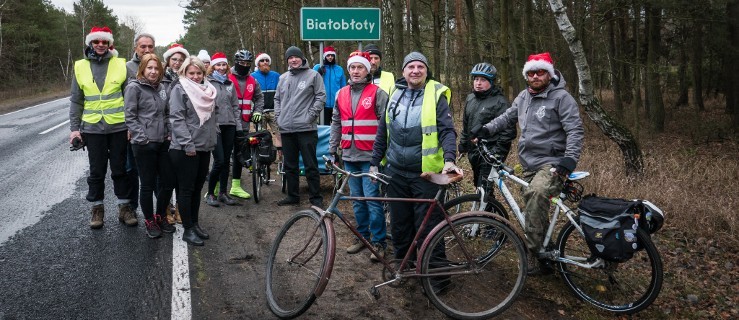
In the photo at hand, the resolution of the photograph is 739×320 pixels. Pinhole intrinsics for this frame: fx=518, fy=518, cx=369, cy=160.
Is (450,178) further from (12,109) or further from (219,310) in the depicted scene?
(12,109)

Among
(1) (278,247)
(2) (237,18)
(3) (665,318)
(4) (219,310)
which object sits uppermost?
(2) (237,18)

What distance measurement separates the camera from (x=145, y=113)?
17.7 feet

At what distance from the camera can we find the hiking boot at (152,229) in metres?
5.55

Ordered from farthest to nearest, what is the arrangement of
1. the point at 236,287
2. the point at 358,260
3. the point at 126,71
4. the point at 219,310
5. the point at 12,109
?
1. the point at 12,109
2. the point at 126,71
3. the point at 358,260
4. the point at 236,287
5. the point at 219,310

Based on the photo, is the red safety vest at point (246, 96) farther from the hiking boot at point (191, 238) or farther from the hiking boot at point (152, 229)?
the hiking boot at point (191, 238)

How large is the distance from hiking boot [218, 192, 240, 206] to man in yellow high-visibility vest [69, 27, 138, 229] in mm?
1563

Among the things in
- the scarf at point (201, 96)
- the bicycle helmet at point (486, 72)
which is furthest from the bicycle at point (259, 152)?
the bicycle helmet at point (486, 72)

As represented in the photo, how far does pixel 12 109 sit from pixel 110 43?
2052cm

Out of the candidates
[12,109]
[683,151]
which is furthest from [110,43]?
[12,109]

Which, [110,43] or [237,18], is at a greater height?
[237,18]

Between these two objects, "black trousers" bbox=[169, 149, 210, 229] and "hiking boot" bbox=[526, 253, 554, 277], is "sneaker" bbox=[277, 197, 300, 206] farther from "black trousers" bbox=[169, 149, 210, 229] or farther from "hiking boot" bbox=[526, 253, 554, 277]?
"hiking boot" bbox=[526, 253, 554, 277]

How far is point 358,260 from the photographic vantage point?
5.03m

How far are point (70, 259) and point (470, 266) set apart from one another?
12.2 feet

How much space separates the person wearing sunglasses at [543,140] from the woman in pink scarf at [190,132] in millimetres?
3216
